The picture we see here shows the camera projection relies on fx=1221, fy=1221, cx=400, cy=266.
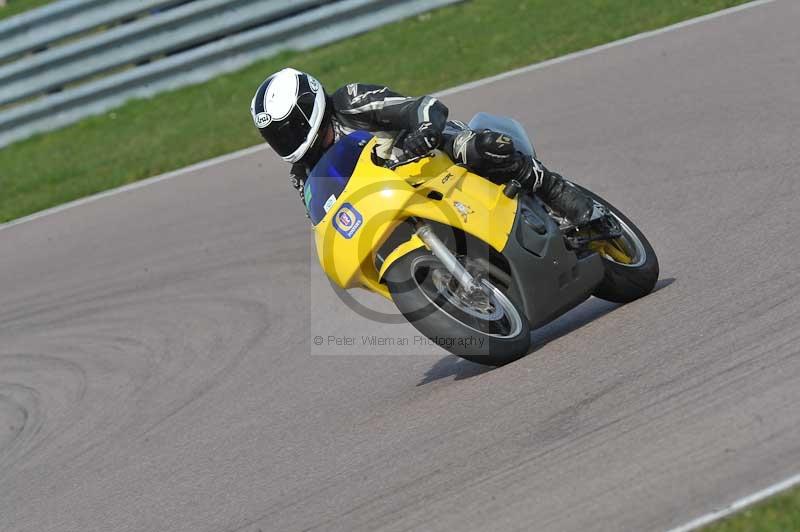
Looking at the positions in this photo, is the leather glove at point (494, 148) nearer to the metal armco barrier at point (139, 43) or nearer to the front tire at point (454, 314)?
the front tire at point (454, 314)

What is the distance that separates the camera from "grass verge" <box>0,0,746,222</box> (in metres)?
11.1

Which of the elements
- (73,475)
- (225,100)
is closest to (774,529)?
(73,475)

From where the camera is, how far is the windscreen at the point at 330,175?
17.1 ft

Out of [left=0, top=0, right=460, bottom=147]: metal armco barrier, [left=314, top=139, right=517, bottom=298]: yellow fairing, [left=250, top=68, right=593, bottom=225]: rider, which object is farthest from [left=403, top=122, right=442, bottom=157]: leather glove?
[left=0, top=0, right=460, bottom=147]: metal armco barrier

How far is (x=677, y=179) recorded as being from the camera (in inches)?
304

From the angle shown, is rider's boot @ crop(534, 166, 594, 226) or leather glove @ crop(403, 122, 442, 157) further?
rider's boot @ crop(534, 166, 594, 226)

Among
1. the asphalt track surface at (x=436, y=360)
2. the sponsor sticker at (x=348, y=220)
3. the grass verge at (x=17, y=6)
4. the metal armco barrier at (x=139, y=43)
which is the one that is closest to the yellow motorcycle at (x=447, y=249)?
the sponsor sticker at (x=348, y=220)

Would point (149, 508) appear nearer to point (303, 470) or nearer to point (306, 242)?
point (303, 470)

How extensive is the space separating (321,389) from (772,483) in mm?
2732

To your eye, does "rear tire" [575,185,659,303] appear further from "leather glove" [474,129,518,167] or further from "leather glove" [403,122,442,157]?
"leather glove" [403,122,442,157]

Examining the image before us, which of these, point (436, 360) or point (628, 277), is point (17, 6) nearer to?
point (436, 360)

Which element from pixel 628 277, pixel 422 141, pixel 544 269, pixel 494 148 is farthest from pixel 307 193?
pixel 628 277

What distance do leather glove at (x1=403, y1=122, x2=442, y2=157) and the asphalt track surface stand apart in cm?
103

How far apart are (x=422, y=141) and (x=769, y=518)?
2173 millimetres
